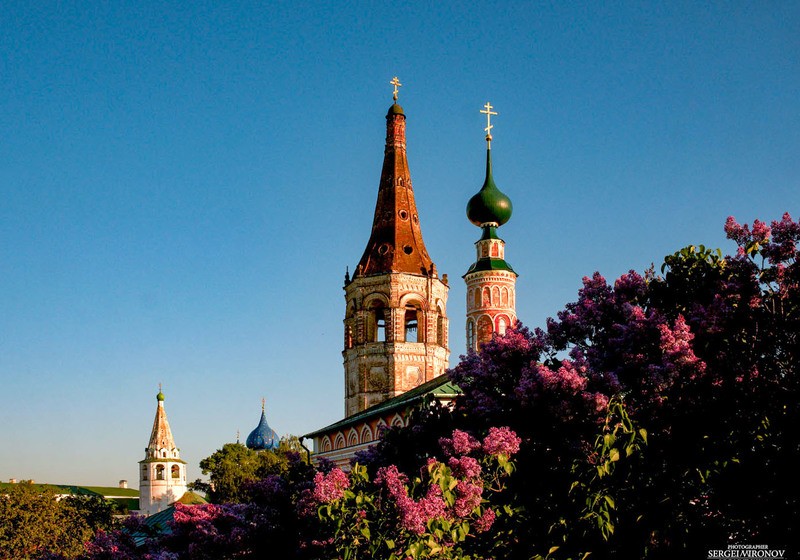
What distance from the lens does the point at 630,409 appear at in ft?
38.1

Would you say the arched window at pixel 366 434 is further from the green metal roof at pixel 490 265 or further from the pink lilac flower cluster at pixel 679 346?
the pink lilac flower cluster at pixel 679 346

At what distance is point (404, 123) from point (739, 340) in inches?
1302

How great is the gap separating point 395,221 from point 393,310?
14.5 feet

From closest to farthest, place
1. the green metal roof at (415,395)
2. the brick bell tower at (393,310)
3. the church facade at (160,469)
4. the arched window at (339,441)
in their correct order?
1. the green metal roof at (415,395)
2. the arched window at (339,441)
3. the brick bell tower at (393,310)
4. the church facade at (160,469)

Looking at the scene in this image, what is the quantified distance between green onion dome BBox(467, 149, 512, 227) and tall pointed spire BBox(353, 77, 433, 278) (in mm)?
4175

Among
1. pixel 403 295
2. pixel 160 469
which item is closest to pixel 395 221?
pixel 403 295

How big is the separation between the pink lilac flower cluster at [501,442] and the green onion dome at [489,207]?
2616 centimetres

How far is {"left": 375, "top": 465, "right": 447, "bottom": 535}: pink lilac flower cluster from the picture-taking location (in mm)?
9430

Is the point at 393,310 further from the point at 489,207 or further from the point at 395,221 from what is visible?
the point at 489,207

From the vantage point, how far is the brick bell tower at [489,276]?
36094 millimetres

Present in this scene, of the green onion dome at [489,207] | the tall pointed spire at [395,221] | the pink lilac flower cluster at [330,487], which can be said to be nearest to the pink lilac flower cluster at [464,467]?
the pink lilac flower cluster at [330,487]

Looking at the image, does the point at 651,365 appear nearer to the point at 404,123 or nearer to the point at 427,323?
the point at 427,323

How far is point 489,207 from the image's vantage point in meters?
36.7

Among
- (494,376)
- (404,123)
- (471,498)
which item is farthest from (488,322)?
(471,498)
